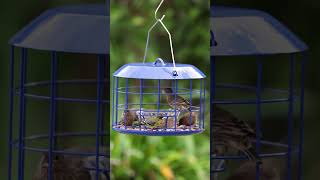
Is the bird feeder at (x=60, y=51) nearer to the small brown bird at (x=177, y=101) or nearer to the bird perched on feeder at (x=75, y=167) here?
the bird perched on feeder at (x=75, y=167)

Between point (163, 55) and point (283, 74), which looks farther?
point (283, 74)

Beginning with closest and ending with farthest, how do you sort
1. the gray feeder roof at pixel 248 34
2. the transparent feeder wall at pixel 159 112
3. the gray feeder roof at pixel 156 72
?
the gray feeder roof at pixel 156 72, the transparent feeder wall at pixel 159 112, the gray feeder roof at pixel 248 34

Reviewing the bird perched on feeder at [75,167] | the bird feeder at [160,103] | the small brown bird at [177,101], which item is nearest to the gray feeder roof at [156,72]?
the bird feeder at [160,103]

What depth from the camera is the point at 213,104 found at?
5000 millimetres

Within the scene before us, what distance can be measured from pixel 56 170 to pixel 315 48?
1824mm

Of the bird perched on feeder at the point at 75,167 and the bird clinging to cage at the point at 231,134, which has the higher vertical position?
the bird clinging to cage at the point at 231,134

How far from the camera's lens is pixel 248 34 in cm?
490

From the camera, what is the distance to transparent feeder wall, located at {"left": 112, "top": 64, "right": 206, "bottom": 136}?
14.9 ft

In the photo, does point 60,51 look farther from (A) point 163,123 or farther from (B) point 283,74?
(B) point 283,74

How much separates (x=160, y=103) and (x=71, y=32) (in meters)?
0.60

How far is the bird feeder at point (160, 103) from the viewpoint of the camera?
4383 mm

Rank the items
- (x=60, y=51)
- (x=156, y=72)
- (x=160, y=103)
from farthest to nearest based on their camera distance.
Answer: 1. (x=60, y=51)
2. (x=160, y=103)
3. (x=156, y=72)

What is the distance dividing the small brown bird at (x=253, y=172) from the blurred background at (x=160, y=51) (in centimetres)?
23

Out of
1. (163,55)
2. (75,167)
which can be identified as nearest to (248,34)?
(163,55)
